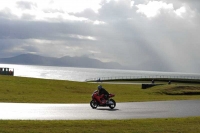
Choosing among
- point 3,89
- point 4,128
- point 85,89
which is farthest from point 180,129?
point 85,89

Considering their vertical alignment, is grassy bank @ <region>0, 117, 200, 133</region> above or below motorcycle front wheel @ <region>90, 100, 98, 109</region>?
below

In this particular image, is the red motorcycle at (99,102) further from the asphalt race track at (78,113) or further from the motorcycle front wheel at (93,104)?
the asphalt race track at (78,113)

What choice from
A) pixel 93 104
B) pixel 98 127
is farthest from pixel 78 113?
pixel 98 127

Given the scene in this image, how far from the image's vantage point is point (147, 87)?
5359 cm

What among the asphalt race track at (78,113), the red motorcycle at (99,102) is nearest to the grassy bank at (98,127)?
the asphalt race track at (78,113)

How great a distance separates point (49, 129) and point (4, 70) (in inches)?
2634

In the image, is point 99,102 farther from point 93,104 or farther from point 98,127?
point 98,127

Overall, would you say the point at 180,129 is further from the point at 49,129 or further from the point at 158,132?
the point at 49,129

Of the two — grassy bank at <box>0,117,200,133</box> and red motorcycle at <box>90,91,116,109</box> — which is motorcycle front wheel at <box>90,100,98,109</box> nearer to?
red motorcycle at <box>90,91,116,109</box>

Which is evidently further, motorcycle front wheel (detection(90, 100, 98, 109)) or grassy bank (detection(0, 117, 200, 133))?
motorcycle front wheel (detection(90, 100, 98, 109))

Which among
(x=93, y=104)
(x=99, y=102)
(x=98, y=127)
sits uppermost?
(x=99, y=102)

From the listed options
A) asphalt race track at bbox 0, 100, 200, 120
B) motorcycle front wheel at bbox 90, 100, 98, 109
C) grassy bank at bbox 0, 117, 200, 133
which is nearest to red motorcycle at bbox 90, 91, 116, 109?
motorcycle front wheel at bbox 90, 100, 98, 109

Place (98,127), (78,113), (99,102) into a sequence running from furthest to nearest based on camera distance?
(99,102) < (78,113) < (98,127)

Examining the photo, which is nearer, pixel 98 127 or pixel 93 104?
pixel 98 127
